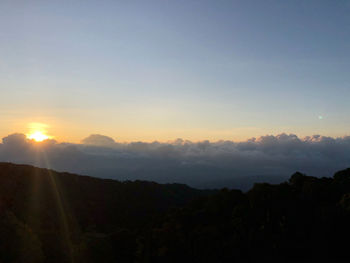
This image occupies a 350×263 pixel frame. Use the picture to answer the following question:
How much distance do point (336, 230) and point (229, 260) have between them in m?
12.7

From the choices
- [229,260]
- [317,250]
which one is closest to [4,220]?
[229,260]

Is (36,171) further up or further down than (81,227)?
further up

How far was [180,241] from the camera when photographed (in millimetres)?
34000

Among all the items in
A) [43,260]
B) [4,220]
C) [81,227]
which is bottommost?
[81,227]

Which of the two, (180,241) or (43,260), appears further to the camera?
(180,241)

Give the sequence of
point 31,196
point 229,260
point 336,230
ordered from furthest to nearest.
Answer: point 31,196 → point 336,230 → point 229,260

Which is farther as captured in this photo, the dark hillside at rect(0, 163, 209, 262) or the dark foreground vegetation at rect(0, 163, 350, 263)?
the dark hillside at rect(0, 163, 209, 262)

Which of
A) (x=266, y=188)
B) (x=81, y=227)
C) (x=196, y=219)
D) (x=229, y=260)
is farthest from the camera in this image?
(x=81, y=227)

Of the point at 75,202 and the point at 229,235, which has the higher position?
the point at 229,235

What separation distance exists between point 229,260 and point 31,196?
6141cm

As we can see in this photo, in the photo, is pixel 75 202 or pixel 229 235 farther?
pixel 75 202

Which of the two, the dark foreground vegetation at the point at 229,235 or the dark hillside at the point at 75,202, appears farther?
the dark hillside at the point at 75,202

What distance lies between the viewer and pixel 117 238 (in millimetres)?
35938

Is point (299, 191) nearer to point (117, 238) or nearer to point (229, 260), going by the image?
point (229, 260)
